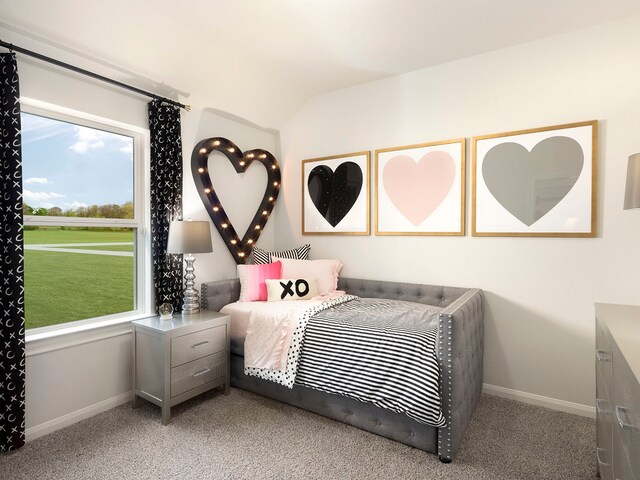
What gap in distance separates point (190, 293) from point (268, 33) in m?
1.98

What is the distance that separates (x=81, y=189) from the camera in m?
2.51

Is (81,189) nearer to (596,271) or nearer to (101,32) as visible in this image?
(101,32)

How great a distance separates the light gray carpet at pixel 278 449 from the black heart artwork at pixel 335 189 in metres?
1.83

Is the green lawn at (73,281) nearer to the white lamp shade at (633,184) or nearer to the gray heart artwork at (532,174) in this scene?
the gray heart artwork at (532,174)

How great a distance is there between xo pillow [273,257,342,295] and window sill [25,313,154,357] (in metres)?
1.21

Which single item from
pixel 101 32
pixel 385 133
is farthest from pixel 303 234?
pixel 101 32

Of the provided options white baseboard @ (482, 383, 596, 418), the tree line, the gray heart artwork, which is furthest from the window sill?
the gray heart artwork

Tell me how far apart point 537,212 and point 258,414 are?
241 centimetres

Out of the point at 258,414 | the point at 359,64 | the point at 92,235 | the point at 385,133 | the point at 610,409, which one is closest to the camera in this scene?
the point at 610,409

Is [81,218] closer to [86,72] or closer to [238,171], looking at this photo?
[86,72]

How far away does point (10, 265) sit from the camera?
195 cm

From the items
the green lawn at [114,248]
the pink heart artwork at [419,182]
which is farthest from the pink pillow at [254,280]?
the pink heart artwork at [419,182]

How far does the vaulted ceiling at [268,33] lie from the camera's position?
213 centimetres

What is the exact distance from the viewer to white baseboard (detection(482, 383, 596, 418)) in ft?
8.06
